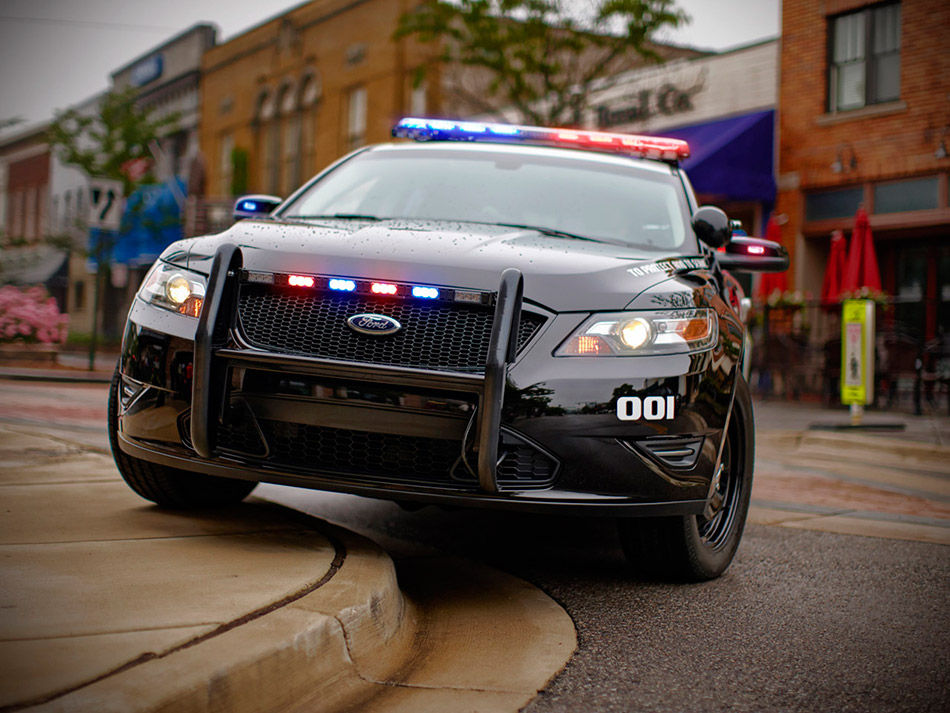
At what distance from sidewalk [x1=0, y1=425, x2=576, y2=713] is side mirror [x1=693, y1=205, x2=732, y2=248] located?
1632mm

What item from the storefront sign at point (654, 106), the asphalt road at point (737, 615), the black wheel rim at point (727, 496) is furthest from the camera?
the storefront sign at point (654, 106)

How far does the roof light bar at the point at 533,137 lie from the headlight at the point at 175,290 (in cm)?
196

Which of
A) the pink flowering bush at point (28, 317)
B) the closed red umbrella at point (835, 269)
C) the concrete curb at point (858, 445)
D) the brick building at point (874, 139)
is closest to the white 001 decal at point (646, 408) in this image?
the concrete curb at point (858, 445)

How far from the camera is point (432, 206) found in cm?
478

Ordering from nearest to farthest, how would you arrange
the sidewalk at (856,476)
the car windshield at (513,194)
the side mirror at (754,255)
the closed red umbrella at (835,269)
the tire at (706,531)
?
the tire at (706,531)
the car windshield at (513,194)
the side mirror at (754,255)
the sidewalk at (856,476)
the closed red umbrella at (835,269)

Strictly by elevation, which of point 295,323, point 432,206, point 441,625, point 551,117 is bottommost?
point 441,625

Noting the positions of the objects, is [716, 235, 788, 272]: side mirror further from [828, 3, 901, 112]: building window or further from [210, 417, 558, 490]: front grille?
[828, 3, 901, 112]: building window

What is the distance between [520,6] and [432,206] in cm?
1499

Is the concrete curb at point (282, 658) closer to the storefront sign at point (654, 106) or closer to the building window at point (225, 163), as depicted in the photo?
the storefront sign at point (654, 106)

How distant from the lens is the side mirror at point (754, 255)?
4.96m

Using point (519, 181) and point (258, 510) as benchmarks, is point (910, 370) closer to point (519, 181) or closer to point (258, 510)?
point (519, 181)

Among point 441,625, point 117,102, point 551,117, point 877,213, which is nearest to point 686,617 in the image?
point 441,625

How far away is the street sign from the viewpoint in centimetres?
1599

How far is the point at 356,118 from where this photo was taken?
31.0 metres
